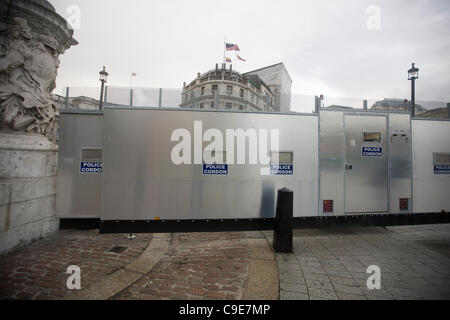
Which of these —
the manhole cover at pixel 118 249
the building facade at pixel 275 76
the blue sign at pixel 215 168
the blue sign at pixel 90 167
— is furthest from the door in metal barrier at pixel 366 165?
the building facade at pixel 275 76

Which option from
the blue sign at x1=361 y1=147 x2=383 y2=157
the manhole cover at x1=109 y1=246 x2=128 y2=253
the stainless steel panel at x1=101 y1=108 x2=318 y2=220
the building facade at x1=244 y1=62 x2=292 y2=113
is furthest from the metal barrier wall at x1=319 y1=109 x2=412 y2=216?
the building facade at x1=244 y1=62 x2=292 y2=113

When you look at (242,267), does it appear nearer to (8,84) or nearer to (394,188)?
(394,188)

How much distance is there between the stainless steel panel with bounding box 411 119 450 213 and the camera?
184 inches

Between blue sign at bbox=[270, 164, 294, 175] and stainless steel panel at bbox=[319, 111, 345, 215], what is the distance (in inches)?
32.6

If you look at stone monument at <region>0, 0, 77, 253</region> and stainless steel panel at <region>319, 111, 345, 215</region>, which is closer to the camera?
stone monument at <region>0, 0, 77, 253</region>

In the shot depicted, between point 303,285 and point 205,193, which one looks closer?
point 303,285

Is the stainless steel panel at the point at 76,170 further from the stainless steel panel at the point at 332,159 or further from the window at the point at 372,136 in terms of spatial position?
the window at the point at 372,136

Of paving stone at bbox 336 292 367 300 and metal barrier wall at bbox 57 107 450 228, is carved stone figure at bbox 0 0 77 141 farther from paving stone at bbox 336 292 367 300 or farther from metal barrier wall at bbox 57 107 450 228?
paving stone at bbox 336 292 367 300

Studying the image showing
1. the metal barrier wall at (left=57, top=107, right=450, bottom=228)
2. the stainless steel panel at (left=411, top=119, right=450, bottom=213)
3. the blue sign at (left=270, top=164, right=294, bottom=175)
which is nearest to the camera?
the metal barrier wall at (left=57, top=107, right=450, bottom=228)

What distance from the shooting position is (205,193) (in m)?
4.00

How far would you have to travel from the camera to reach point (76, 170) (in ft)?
14.8

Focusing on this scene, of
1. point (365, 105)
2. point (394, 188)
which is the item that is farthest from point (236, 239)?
point (365, 105)

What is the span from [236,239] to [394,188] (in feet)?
14.5

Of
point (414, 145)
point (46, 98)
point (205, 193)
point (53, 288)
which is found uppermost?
point (46, 98)
